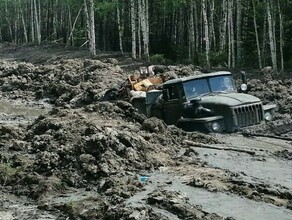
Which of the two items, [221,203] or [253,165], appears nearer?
[221,203]

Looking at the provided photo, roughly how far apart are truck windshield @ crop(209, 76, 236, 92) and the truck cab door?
37.1 inches

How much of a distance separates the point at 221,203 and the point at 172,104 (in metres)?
7.18

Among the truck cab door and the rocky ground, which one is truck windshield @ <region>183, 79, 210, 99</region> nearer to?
the truck cab door

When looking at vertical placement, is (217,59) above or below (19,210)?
above

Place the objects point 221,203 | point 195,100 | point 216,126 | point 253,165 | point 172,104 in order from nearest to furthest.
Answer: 1. point 221,203
2. point 253,165
3. point 216,126
4. point 195,100
5. point 172,104

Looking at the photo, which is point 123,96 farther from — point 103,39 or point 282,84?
point 103,39

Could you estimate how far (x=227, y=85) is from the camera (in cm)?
1544

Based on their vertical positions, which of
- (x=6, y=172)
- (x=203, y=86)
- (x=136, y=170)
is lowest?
(x=136, y=170)

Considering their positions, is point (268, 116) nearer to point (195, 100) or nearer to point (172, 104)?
point (195, 100)

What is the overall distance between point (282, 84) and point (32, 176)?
50.2 feet

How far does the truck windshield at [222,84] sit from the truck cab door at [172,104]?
0.94m

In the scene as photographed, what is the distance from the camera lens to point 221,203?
8188mm

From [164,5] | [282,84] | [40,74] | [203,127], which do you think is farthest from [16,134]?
[164,5]

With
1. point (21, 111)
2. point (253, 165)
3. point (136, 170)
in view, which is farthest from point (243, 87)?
point (21, 111)
